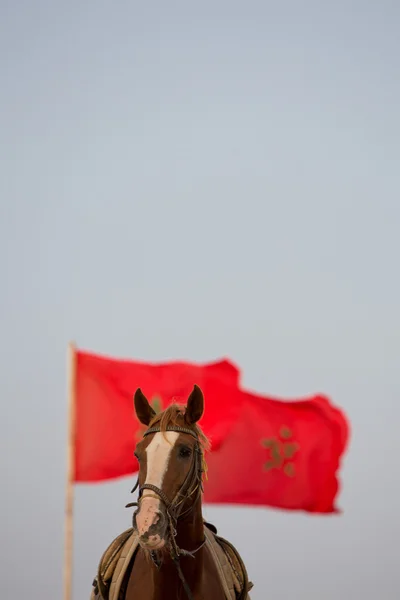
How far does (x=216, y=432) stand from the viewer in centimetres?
2417

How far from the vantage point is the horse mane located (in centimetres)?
1045

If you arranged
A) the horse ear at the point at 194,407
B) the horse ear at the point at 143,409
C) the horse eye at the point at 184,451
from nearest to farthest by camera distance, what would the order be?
the horse eye at the point at 184,451, the horse ear at the point at 194,407, the horse ear at the point at 143,409

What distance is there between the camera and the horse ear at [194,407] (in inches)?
419

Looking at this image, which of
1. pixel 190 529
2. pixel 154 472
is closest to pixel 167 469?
pixel 154 472

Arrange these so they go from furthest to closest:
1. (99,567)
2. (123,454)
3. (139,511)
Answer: (123,454)
(99,567)
(139,511)

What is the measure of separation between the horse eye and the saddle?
139cm

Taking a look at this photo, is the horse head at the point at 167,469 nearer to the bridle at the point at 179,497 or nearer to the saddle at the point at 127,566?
the bridle at the point at 179,497

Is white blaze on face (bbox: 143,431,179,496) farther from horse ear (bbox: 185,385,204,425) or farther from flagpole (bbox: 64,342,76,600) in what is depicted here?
flagpole (bbox: 64,342,76,600)

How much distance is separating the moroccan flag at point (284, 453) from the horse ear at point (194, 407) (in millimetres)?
13479

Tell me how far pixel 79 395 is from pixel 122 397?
1.04 m

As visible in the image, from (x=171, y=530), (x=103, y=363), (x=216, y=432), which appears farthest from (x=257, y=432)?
(x=171, y=530)

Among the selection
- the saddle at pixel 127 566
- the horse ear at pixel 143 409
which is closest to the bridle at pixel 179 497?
the horse ear at pixel 143 409

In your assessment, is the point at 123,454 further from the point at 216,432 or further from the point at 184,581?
the point at 184,581

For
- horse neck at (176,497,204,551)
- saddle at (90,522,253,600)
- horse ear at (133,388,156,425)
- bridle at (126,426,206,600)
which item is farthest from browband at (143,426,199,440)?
saddle at (90,522,253,600)
